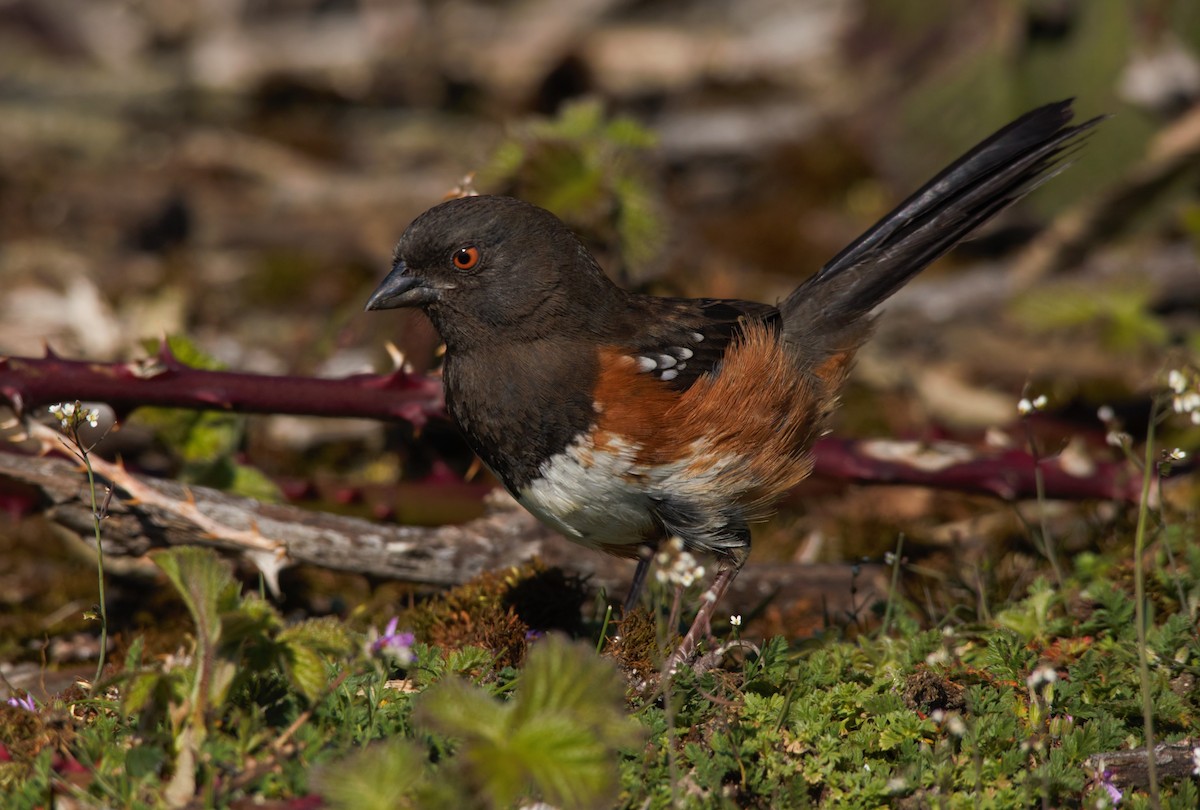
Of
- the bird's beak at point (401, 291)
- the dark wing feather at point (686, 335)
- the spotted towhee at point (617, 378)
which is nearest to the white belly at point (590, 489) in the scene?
the spotted towhee at point (617, 378)

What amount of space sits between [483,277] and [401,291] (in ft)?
0.80

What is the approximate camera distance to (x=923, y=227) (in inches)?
162

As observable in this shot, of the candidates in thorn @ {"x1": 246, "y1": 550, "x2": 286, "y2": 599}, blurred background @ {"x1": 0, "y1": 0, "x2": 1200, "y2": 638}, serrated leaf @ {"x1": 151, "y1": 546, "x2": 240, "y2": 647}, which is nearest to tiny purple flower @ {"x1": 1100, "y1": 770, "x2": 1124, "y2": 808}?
blurred background @ {"x1": 0, "y1": 0, "x2": 1200, "y2": 638}

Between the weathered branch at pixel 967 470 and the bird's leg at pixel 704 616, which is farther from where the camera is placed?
the weathered branch at pixel 967 470

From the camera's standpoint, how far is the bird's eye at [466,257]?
11.8 feet

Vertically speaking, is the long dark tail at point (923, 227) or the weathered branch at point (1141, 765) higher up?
the long dark tail at point (923, 227)

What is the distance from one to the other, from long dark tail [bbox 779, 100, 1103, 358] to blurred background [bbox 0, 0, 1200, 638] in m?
0.89

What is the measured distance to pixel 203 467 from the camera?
436 cm

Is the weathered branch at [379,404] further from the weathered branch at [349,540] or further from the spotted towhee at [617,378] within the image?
the spotted towhee at [617,378]

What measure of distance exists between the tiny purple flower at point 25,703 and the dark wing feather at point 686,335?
1.77 meters

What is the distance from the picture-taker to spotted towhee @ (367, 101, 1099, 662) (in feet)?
11.1

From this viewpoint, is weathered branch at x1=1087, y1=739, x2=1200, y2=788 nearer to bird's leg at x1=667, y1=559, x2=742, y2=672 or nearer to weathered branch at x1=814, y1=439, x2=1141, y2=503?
bird's leg at x1=667, y1=559, x2=742, y2=672

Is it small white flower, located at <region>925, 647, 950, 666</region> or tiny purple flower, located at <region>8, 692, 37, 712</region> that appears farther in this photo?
small white flower, located at <region>925, 647, 950, 666</region>

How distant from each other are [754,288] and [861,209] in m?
1.44
